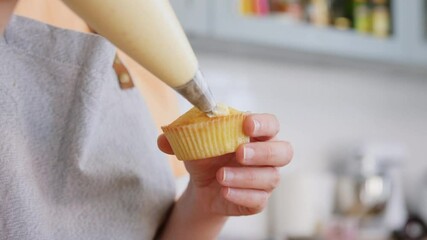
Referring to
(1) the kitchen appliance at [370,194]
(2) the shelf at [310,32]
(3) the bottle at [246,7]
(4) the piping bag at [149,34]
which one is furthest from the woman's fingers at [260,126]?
(1) the kitchen appliance at [370,194]

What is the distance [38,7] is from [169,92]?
0.24 metres

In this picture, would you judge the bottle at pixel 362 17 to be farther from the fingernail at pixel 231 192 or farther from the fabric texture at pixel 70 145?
the fingernail at pixel 231 192

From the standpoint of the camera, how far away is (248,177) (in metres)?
0.66

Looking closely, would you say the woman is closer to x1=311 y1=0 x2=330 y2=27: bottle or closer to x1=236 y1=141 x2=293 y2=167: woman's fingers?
x1=236 y1=141 x2=293 y2=167: woman's fingers

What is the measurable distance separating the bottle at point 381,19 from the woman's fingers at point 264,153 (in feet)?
4.75

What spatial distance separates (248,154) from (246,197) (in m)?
0.06

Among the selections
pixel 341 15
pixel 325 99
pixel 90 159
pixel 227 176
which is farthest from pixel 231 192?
pixel 325 99

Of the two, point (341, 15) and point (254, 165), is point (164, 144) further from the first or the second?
point (341, 15)

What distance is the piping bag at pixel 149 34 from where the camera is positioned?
432 mm

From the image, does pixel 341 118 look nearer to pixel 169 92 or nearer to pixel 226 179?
pixel 169 92

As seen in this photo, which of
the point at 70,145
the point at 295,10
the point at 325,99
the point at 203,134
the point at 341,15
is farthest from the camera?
the point at 325,99

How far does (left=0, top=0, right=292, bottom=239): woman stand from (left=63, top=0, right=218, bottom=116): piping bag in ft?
0.52

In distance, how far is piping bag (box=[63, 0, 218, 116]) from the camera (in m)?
0.43

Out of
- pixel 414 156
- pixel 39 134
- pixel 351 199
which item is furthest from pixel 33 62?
pixel 414 156
